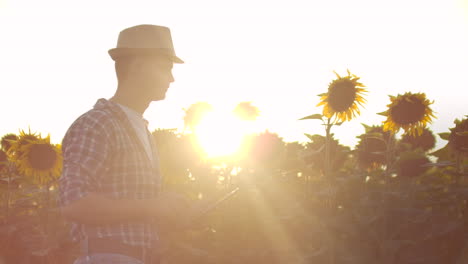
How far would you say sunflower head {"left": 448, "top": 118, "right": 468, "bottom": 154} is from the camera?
13.5 feet

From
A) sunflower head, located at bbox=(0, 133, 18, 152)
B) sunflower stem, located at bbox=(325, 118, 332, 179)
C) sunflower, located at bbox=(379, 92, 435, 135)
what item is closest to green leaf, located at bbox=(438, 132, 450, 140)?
sunflower, located at bbox=(379, 92, 435, 135)

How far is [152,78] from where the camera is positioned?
2627mm

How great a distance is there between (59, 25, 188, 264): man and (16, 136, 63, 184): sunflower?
3672mm

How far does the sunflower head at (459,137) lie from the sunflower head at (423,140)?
1853mm

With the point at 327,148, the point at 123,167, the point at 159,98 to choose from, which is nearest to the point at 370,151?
the point at 327,148

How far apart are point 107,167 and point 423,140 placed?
5180 mm

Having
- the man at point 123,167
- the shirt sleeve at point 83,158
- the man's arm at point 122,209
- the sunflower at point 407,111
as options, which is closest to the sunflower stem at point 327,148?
the sunflower at point 407,111

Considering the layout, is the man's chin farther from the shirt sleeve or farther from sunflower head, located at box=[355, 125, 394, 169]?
sunflower head, located at box=[355, 125, 394, 169]

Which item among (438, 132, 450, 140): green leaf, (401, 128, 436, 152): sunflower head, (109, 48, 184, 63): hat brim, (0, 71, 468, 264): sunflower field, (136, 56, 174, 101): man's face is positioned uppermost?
(109, 48, 184, 63): hat brim

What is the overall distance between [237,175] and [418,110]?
203cm

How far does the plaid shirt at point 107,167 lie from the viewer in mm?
2207

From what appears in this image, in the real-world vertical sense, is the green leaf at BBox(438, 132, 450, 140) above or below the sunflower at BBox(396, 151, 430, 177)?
above

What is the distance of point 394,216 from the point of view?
3797 mm

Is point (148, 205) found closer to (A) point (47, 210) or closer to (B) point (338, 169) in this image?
(B) point (338, 169)
